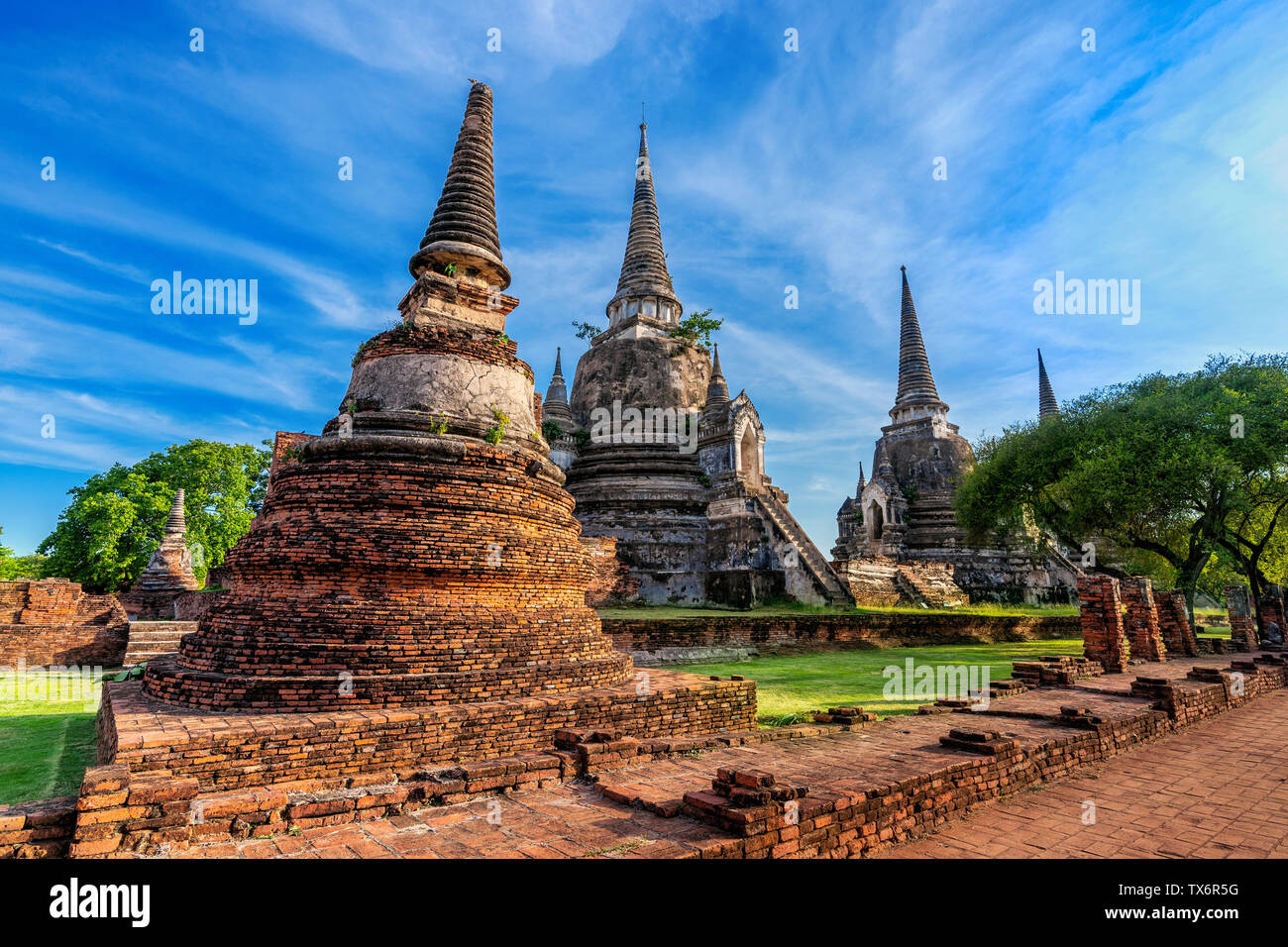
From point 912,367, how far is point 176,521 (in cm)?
3470

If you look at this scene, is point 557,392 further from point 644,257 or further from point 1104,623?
point 1104,623

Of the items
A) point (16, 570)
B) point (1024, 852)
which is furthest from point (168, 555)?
point (1024, 852)

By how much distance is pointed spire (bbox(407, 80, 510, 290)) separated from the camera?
33.1ft

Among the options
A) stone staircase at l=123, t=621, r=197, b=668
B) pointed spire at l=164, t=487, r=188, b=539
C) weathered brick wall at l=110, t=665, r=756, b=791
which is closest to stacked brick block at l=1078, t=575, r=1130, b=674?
weathered brick wall at l=110, t=665, r=756, b=791

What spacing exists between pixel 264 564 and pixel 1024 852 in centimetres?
707

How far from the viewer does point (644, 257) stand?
89.9ft

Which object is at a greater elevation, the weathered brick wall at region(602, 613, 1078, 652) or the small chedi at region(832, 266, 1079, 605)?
the small chedi at region(832, 266, 1079, 605)

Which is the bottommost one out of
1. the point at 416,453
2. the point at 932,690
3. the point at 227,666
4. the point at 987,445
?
the point at 932,690

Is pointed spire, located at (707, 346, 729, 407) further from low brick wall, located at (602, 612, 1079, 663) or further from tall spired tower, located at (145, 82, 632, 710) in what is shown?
tall spired tower, located at (145, 82, 632, 710)

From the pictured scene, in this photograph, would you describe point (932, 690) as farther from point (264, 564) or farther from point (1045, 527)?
point (1045, 527)

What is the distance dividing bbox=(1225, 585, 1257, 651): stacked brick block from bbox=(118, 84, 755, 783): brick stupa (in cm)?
1712

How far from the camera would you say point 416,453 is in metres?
7.59

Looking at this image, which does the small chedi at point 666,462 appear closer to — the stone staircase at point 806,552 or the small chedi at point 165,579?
the stone staircase at point 806,552

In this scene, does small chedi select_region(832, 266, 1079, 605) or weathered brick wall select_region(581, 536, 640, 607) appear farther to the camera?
small chedi select_region(832, 266, 1079, 605)
